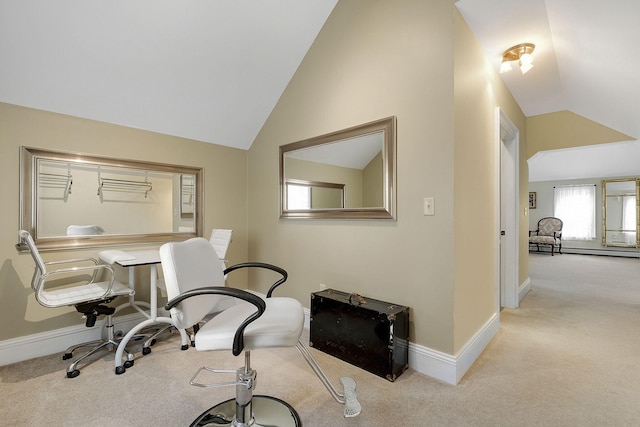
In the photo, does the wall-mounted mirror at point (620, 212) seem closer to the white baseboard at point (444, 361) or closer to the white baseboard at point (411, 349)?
the white baseboard at point (411, 349)

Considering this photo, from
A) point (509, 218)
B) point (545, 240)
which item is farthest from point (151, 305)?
point (545, 240)

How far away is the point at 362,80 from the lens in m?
2.42

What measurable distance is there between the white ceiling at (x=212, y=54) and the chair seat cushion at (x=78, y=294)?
4.67 ft

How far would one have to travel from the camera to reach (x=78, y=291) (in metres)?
2.19

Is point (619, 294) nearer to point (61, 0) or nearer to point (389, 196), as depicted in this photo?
point (389, 196)

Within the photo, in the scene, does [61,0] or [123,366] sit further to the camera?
[123,366]

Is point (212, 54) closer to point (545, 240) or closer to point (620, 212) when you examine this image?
point (545, 240)

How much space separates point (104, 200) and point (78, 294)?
0.88 meters

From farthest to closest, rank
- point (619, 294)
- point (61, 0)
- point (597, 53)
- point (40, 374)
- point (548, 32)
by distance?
point (619, 294) → point (597, 53) → point (548, 32) → point (40, 374) → point (61, 0)

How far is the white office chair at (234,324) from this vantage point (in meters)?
1.29

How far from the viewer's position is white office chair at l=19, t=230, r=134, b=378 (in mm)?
1939

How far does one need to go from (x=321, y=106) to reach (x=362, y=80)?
48cm

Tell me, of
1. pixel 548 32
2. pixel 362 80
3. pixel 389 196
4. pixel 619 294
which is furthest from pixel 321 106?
pixel 619 294

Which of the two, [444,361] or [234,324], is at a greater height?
[234,324]
